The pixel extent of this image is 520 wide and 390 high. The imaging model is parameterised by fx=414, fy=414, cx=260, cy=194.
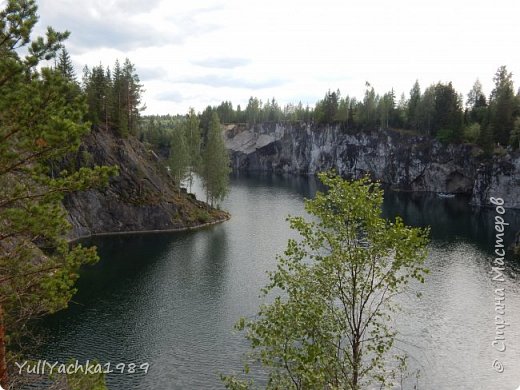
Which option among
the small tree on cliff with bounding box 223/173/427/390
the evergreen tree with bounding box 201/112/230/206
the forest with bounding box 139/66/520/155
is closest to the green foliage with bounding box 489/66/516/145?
the forest with bounding box 139/66/520/155

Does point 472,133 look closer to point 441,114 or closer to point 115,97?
point 441,114

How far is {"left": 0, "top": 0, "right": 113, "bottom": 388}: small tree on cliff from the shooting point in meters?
11.4

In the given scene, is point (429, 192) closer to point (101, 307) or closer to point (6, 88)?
point (101, 307)

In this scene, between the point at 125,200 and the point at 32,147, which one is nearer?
the point at 32,147

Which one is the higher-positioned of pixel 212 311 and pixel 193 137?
pixel 193 137

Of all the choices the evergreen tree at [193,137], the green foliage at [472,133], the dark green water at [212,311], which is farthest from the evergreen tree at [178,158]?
the green foliage at [472,133]

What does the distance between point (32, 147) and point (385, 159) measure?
138 metres

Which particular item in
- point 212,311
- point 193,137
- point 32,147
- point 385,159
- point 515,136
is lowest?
point 212,311

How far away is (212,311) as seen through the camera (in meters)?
39.9

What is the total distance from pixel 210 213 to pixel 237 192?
41209mm

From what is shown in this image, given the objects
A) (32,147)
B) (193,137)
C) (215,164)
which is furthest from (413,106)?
(32,147)

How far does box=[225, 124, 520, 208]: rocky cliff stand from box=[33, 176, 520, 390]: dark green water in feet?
114

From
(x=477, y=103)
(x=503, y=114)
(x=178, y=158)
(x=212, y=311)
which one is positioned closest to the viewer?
(x=212, y=311)

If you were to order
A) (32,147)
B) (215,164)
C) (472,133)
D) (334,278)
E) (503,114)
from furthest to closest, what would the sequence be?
(472,133) → (503,114) → (215,164) → (334,278) → (32,147)
